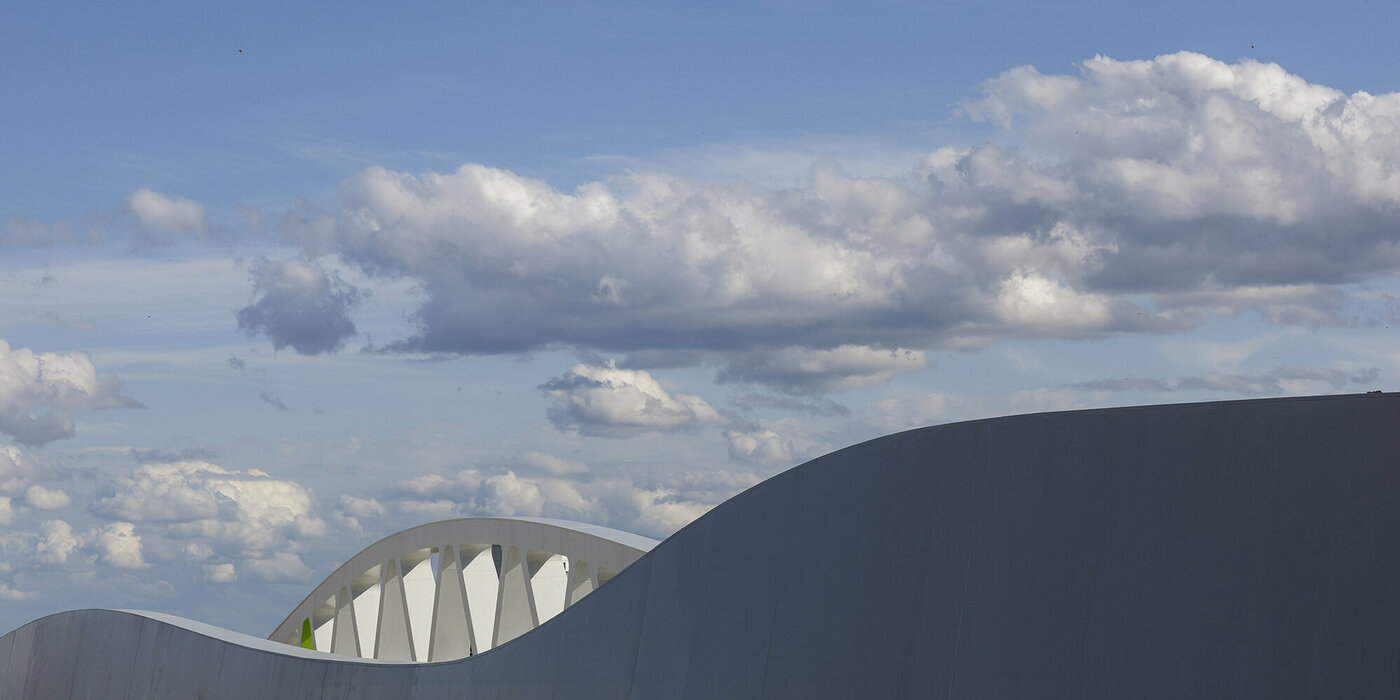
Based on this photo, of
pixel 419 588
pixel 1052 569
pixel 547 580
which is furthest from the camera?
pixel 419 588

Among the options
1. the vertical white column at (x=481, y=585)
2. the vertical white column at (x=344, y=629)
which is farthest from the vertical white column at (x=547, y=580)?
the vertical white column at (x=344, y=629)

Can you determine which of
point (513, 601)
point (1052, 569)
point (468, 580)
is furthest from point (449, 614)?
point (1052, 569)

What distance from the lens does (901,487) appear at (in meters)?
13.9

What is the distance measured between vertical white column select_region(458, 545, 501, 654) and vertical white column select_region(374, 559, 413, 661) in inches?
138

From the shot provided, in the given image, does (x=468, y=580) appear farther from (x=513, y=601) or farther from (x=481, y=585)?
(x=513, y=601)

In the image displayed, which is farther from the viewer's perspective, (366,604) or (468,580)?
(366,604)

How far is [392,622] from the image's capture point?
51.1 metres

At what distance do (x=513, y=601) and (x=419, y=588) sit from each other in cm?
1053

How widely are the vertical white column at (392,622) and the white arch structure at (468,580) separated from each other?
46mm

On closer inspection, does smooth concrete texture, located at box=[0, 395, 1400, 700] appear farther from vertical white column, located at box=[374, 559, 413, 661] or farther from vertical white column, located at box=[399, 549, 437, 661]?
vertical white column, located at box=[374, 559, 413, 661]

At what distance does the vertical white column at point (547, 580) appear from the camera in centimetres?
4000

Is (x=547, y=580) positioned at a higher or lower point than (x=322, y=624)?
higher

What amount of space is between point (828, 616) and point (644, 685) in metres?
4.28

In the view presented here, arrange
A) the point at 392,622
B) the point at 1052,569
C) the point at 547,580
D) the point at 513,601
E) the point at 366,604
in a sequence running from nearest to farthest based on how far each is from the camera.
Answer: the point at 1052,569, the point at 513,601, the point at 547,580, the point at 392,622, the point at 366,604
